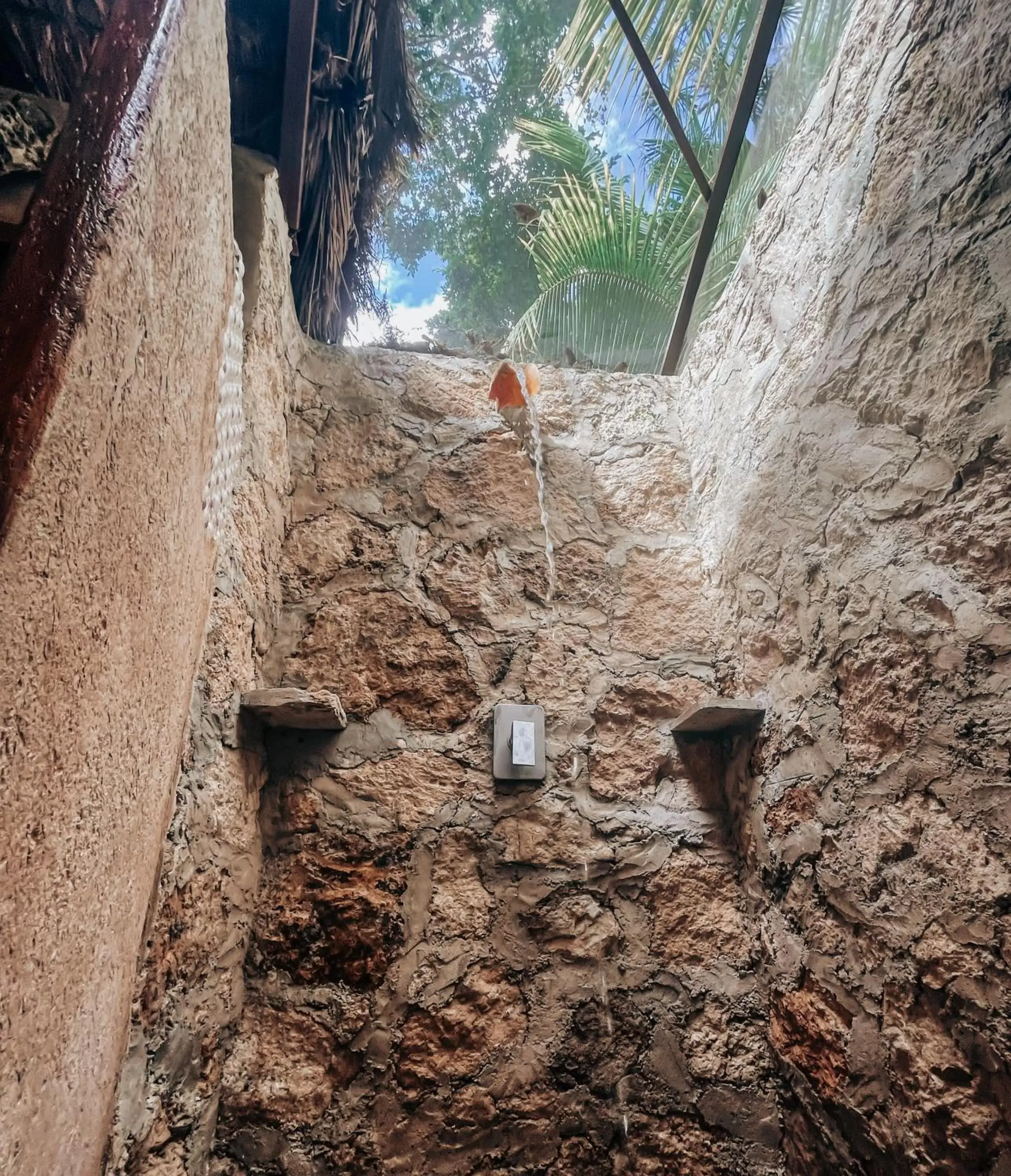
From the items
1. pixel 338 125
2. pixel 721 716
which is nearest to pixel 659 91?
pixel 338 125

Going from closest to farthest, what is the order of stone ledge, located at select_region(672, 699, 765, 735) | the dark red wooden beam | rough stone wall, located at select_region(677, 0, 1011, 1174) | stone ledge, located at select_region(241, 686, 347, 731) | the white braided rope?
the dark red wooden beam
rough stone wall, located at select_region(677, 0, 1011, 1174)
the white braided rope
stone ledge, located at select_region(241, 686, 347, 731)
stone ledge, located at select_region(672, 699, 765, 735)

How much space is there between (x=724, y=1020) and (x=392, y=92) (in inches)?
79.6

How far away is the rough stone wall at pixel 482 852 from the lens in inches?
40.1

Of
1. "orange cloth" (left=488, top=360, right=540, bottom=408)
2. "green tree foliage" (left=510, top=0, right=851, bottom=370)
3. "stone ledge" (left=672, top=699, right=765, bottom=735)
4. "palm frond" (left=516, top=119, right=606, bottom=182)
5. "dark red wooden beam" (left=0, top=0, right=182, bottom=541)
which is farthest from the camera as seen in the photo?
"palm frond" (left=516, top=119, right=606, bottom=182)

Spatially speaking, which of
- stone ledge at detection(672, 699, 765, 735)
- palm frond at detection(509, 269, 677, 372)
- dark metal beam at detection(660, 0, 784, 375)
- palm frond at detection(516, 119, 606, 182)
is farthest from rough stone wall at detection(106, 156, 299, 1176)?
palm frond at detection(516, 119, 606, 182)

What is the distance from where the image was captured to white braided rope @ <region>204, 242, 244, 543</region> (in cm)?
96

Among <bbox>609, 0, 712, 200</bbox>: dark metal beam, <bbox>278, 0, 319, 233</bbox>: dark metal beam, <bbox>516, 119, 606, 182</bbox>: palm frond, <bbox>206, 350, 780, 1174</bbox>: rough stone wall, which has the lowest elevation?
<bbox>206, 350, 780, 1174</bbox>: rough stone wall

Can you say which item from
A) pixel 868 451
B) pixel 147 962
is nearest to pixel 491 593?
pixel 868 451

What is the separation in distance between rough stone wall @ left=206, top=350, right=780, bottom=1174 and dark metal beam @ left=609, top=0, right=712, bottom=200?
2.59 feet

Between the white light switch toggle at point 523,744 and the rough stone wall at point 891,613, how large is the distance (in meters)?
0.41

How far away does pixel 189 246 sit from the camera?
782 millimetres

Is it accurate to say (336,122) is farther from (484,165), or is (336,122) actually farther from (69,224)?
(484,165)

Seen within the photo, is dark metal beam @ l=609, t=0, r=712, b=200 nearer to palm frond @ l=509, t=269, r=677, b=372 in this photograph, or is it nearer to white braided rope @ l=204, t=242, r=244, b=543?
palm frond @ l=509, t=269, r=677, b=372

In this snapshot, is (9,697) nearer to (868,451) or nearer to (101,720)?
(101,720)
